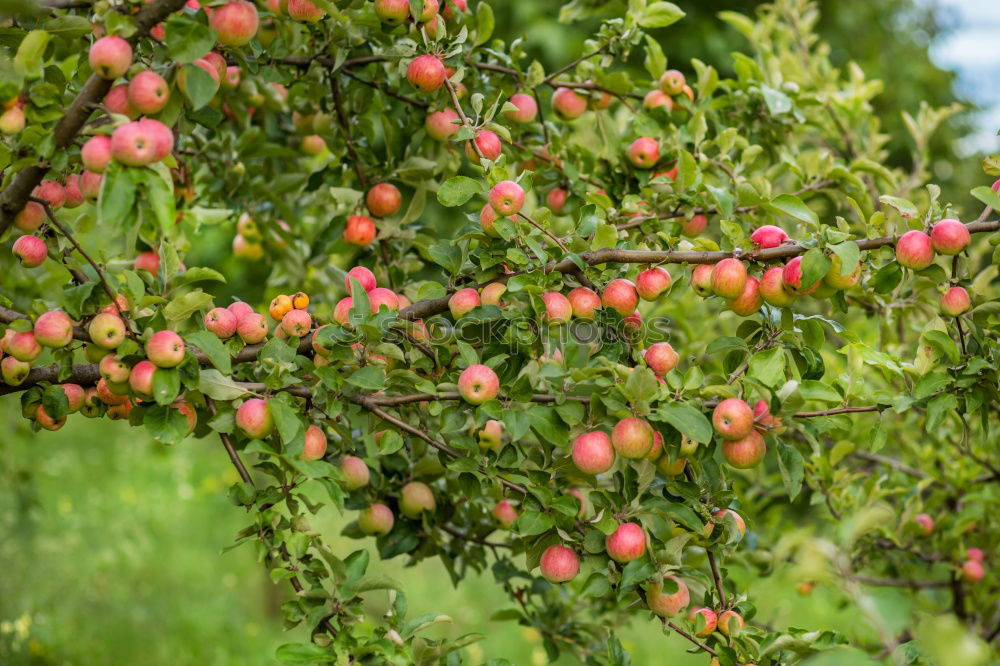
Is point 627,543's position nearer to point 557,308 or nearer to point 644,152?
point 557,308

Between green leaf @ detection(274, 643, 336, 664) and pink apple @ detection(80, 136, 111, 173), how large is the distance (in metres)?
0.51

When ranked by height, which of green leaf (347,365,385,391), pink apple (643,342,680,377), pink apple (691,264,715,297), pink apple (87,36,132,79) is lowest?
green leaf (347,365,385,391)

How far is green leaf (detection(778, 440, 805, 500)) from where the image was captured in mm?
1010

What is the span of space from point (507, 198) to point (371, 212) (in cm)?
48

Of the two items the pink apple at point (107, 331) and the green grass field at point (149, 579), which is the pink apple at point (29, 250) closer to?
the pink apple at point (107, 331)

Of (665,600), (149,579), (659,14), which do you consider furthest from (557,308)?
(149,579)

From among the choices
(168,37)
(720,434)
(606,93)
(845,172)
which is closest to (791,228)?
(845,172)

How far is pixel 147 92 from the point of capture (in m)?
0.86

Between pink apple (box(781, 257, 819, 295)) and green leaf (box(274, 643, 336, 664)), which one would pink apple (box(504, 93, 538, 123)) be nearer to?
pink apple (box(781, 257, 819, 295))

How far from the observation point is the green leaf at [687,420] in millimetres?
904

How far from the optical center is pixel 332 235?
1.49m

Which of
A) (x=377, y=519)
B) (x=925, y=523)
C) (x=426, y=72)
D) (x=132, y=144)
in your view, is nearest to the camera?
(x=132, y=144)

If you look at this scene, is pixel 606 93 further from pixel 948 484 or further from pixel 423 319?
pixel 948 484

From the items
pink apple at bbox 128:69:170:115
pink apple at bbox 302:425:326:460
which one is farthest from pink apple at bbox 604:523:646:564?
pink apple at bbox 128:69:170:115
